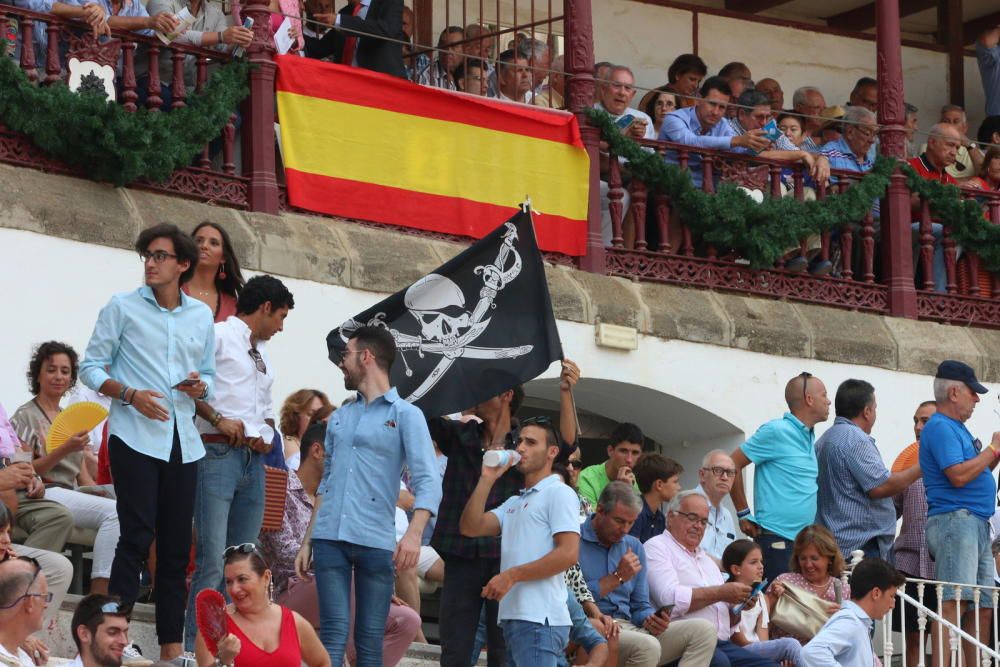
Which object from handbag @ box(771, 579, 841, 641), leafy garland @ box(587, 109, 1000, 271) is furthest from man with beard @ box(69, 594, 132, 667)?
leafy garland @ box(587, 109, 1000, 271)

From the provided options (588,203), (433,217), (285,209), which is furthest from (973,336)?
(285,209)

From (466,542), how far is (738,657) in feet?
6.99

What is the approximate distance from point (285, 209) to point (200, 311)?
13.4 feet

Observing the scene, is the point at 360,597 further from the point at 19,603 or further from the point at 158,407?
the point at 19,603

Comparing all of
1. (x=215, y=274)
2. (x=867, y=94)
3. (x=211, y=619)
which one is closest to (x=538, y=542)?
(x=211, y=619)

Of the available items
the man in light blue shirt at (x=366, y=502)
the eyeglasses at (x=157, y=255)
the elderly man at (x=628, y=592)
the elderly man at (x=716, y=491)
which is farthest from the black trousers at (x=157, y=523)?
the elderly man at (x=716, y=491)

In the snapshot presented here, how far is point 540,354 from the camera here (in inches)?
471

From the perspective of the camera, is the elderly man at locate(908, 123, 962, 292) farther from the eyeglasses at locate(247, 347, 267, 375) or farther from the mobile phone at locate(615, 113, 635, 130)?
the eyeglasses at locate(247, 347, 267, 375)

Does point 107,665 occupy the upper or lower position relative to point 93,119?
lower

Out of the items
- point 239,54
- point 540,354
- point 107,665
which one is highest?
point 239,54

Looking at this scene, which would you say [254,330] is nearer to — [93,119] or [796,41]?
[93,119]

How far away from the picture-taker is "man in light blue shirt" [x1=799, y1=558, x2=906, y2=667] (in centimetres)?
1145

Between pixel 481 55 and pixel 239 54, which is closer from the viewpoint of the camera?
pixel 239 54

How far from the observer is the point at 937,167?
17.5 meters
